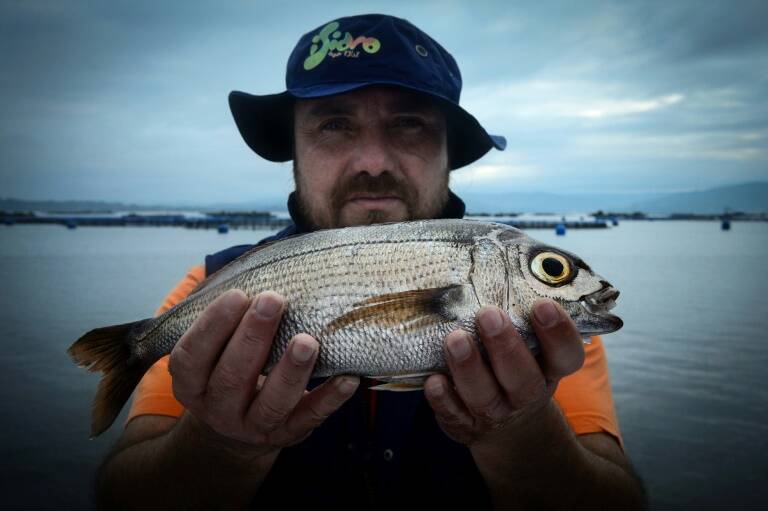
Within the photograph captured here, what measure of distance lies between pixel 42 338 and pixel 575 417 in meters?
15.8

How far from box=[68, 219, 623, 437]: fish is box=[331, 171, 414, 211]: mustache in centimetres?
105

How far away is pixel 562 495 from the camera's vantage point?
8.77ft

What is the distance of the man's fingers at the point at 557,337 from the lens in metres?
1.89

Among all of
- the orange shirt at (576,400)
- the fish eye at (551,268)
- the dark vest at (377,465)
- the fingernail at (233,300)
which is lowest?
the dark vest at (377,465)

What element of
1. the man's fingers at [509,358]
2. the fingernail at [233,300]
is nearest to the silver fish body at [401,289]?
the man's fingers at [509,358]

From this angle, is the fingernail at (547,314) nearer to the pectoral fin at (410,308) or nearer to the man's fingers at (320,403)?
the pectoral fin at (410,308)

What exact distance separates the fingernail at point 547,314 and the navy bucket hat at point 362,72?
1.92 meters

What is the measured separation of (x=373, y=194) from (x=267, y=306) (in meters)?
1.57

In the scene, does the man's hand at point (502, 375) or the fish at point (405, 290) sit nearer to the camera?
the man's hand at point (502, 375)

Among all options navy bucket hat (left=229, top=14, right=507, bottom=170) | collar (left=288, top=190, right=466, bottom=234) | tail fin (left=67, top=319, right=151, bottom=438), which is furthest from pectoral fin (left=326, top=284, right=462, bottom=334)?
collar (left=288, top=190, right=466, bottom=234)

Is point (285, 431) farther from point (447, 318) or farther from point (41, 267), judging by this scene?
point (41, 267)

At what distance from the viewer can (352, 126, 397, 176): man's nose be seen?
129 inches

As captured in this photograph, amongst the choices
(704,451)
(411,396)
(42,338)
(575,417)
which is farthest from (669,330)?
(42,338)

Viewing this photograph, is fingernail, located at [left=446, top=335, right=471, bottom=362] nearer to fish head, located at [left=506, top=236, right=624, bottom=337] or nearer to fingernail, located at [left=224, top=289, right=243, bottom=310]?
fish head, located at [left=506, top=236, right=624, bottom=337]
